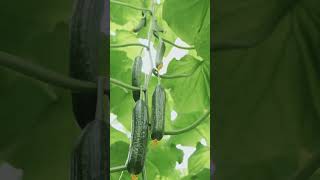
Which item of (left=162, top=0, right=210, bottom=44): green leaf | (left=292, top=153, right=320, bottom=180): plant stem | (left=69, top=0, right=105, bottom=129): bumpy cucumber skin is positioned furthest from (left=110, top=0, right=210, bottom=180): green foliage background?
(left=292, top=153, right=320, bottom=180): plant stem

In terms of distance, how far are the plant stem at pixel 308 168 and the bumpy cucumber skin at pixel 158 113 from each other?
1.16ft

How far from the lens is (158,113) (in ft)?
3.84

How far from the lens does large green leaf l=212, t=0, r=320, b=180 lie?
121cm

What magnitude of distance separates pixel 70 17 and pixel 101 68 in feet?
0.41

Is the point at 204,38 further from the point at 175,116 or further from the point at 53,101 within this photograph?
the point at 53,101

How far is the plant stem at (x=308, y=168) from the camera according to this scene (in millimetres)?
1204

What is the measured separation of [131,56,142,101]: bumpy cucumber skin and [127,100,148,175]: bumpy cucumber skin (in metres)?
0.02

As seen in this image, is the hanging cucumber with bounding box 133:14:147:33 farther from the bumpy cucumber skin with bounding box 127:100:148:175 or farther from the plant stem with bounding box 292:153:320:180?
the plant stem with bounding box 292:153:320:180

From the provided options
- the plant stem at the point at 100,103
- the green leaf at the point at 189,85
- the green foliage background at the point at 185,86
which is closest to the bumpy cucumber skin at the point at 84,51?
the plant stem at the point at 100,103

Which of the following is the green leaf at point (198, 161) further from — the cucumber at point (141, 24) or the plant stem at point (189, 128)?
the cucumber at point (141, 24)

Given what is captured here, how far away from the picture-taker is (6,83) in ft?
3.17

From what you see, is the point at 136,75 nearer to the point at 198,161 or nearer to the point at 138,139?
the point at 138,139

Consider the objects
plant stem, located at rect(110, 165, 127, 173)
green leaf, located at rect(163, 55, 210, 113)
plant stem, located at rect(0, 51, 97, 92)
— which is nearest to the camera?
plant stem, located at rect(0, 51, 97, 92)

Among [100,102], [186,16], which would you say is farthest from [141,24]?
[100,102]
